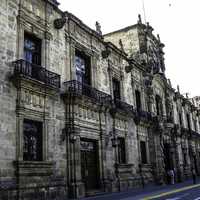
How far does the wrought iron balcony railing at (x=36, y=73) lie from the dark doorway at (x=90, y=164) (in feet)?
11.8

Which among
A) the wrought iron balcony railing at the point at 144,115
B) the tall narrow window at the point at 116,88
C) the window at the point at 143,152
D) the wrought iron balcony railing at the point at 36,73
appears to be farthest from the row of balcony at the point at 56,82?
the window at the point at 143,152

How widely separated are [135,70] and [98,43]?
549 centimetres

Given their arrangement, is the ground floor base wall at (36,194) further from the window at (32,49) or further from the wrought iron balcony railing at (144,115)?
the wrought iron balcony railing at (144,115)

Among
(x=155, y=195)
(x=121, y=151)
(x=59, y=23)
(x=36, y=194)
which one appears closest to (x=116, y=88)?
(x=121, y=151)

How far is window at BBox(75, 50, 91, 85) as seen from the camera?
633 inches

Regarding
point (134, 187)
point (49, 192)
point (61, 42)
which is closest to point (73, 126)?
point (49, 192)

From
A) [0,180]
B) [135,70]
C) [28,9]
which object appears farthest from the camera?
[135,70]

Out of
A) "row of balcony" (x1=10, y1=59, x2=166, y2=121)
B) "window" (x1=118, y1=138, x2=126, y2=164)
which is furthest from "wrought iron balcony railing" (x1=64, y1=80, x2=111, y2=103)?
"window" (x1=118, y1=138, x2=126, y2=164)

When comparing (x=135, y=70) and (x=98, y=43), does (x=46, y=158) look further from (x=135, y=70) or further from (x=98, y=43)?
(x=135, y=70)

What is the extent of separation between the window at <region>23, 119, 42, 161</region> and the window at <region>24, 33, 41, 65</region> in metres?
2.72

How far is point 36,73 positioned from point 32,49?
131cm

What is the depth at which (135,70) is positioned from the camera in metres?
22.7

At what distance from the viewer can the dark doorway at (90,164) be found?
14.8 m

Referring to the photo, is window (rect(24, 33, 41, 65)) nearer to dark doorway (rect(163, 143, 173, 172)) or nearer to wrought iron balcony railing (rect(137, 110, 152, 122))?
wrought iron balcony railing (rect(137, 110, 152, 122))
